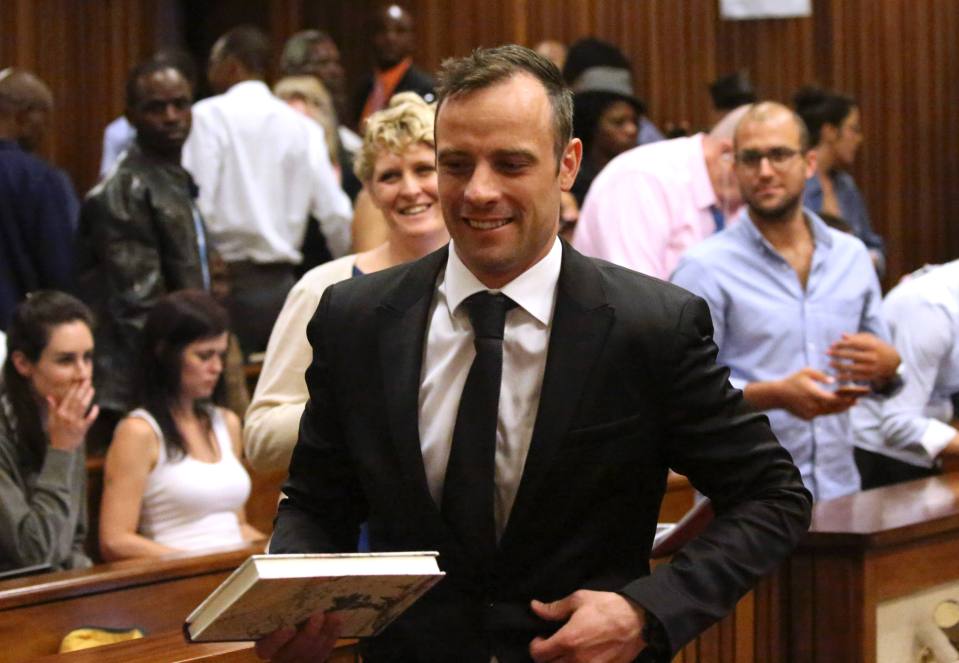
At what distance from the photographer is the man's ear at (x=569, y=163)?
1.91 metres

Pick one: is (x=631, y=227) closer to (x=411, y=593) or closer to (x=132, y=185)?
(x=132, y=185)

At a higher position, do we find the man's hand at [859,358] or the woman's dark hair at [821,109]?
the woman's dark hair at [821,109]

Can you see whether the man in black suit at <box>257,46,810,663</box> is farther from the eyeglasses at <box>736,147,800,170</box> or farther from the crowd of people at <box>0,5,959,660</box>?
the eyeglasses at <box>736,147,800,170</box>

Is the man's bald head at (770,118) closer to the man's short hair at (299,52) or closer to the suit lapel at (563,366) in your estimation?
the suit lapel at (563,366)

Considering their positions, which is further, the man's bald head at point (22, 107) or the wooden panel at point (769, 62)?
the wooden panel at point (769, 62)

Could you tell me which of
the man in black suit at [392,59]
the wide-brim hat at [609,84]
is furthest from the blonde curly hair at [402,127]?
the man in black suit at [392,59]

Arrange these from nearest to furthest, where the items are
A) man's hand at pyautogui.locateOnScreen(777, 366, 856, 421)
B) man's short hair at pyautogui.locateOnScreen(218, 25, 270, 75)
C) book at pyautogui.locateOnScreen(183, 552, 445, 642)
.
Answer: book at pyautogui.locateOnScreen(183, 552, 445, 642) → man's hand at pyautogui.locateOnScreen(777, 366, 856, 421) → man's short hair at pyautogui.locateOnScreen(218, 25, 270, 75)

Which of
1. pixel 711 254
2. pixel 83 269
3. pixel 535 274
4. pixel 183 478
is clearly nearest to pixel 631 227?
pixel 711 254

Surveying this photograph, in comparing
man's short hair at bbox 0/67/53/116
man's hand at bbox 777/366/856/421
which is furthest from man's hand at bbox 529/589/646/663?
man's short hair at bbox 0/67/53/116

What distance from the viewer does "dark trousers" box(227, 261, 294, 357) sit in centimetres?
575

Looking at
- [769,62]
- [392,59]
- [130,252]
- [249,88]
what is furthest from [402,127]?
[769,62]

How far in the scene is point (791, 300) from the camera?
393 cm

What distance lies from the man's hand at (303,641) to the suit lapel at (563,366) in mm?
222

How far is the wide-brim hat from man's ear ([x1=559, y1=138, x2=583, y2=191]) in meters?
4.28
